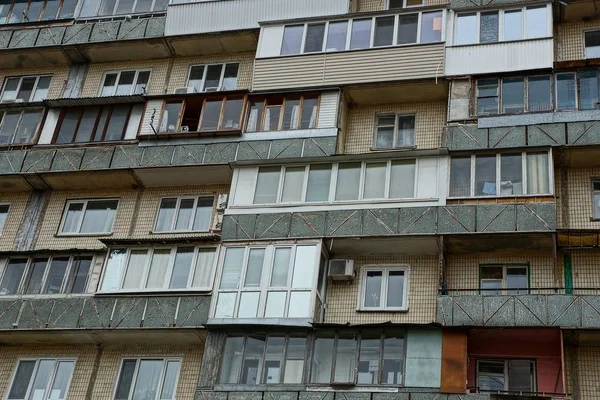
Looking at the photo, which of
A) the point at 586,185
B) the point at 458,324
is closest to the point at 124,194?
the point at 458,324

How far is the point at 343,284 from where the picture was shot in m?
22.7

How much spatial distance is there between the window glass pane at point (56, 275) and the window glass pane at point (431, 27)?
13.2 m

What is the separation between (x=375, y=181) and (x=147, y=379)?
28.3 ft

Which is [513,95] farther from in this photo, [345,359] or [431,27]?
[345,359]

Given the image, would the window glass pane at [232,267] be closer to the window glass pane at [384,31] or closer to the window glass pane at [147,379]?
the window glass pane at [147,379]

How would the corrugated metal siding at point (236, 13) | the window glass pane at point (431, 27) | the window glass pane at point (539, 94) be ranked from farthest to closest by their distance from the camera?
the corrugated metal siding at point (236, 13), the window glass pane at point (431, 27), the window glass pane at point (539, 94)

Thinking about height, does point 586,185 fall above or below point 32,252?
above

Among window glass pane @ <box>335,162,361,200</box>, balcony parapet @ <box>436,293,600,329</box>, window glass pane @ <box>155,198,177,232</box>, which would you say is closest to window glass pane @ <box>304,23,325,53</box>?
window glass pane @ <box>335,162,361,200</box>

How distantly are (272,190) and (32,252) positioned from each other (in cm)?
788

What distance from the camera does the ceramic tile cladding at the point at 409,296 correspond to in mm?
21688

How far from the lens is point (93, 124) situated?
2750cm

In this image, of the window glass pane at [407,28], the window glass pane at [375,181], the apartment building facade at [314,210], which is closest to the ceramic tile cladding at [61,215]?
the apartment building facade at [314,210]

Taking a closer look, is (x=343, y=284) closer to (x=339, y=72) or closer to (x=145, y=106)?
(x=339, y=72)

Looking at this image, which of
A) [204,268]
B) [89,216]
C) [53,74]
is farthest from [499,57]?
[53,74]
